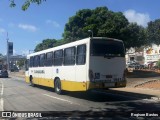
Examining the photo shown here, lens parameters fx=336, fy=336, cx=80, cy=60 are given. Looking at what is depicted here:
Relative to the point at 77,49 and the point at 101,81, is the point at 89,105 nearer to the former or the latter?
the point at 101,81

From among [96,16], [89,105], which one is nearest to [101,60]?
[89,105]

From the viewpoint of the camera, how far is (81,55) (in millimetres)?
17719

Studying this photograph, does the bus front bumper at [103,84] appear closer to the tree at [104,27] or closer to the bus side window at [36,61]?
the bus side window at [36,61]

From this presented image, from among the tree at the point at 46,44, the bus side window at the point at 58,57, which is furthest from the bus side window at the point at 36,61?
the tree at the point at 46,44

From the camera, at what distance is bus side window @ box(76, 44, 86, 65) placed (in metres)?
17.4

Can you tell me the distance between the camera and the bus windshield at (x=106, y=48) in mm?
17172

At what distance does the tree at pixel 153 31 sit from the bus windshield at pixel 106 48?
1713 inches

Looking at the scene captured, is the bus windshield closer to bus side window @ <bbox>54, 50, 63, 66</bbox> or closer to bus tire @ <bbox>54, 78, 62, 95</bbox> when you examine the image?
bus side window @ <bbox>54, 50, 63, 66</bbox>

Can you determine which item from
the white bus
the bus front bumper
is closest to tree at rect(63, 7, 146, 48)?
the white bus

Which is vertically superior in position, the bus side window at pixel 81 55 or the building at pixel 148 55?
the building at pixel 148 55

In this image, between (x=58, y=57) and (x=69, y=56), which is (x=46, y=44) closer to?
(x=58, y=57)

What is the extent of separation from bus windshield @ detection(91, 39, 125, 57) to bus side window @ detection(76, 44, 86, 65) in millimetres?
565

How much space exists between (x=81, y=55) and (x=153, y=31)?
46306 millimetres

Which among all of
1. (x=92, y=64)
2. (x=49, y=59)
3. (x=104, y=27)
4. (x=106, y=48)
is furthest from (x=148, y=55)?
(x=92, y=64)
